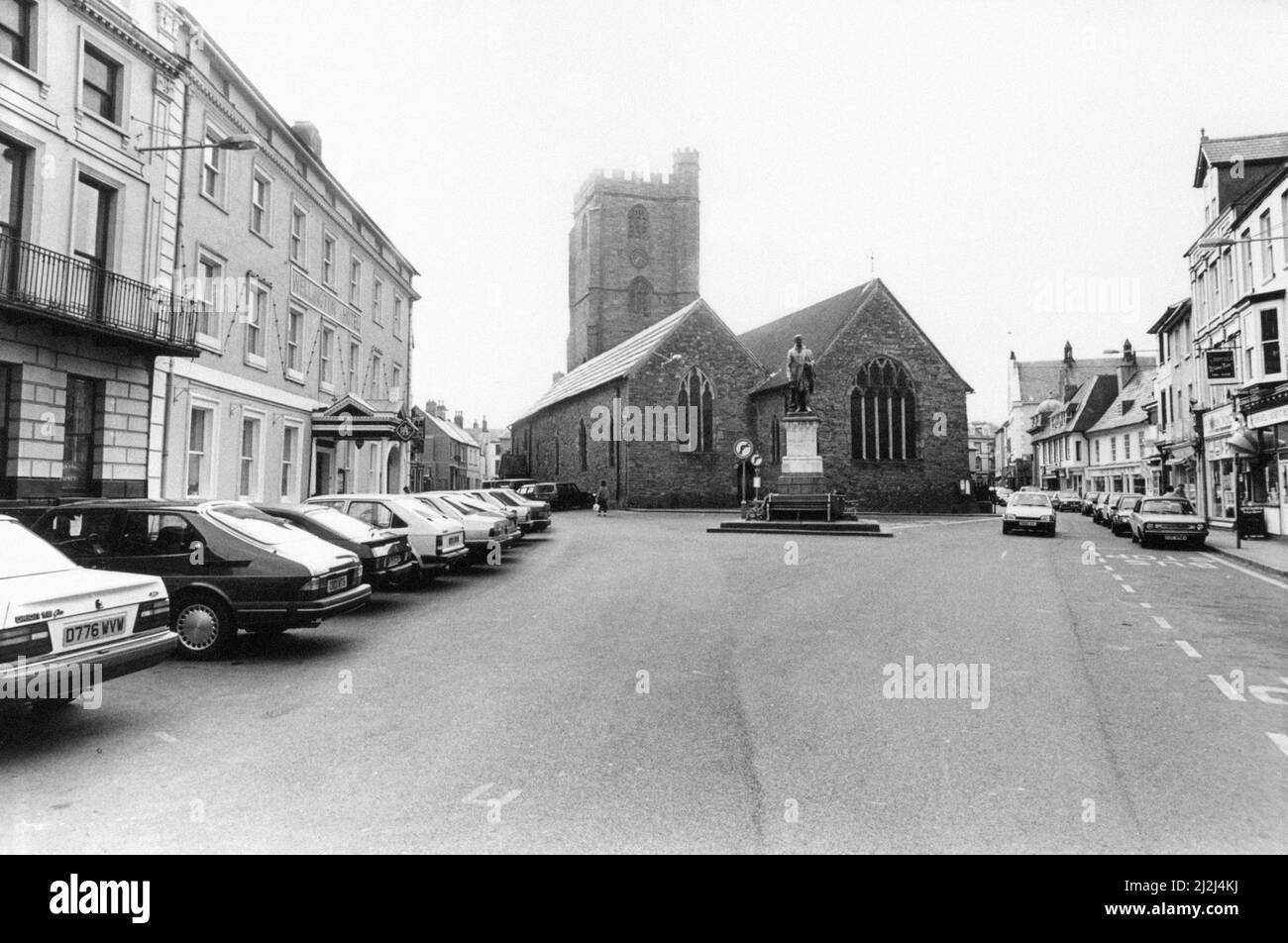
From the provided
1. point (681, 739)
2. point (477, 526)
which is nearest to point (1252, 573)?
point (477, 526)

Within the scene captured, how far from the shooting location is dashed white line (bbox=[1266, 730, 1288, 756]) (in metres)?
4.91

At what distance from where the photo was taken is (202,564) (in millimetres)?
7531

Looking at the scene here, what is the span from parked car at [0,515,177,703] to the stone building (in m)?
7.97

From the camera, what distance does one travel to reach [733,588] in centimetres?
Result: 1199

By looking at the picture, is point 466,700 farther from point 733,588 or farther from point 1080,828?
point 733,588

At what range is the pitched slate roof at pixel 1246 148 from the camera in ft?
95.1

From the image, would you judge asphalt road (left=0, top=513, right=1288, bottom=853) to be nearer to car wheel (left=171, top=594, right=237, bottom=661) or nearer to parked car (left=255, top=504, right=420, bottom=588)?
car wheel (left=171, top=594, right=237, bottom=661)

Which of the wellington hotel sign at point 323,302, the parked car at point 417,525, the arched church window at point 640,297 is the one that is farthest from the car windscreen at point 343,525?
the arched church window at point 640,297

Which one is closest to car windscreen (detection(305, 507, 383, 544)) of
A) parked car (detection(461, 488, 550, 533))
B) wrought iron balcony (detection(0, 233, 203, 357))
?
wrought iron balcony (detection(0, 233, 203, 357))

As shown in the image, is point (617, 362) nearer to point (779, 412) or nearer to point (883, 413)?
point (779, 412)

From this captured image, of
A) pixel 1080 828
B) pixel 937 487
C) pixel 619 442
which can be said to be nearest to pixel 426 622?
pixel 1080 828

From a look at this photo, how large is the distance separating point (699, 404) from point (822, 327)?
8.42 m
